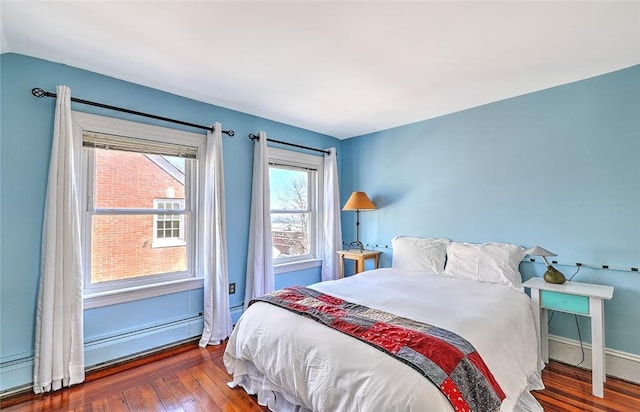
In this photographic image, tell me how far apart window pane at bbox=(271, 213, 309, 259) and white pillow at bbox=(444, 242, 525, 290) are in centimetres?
186

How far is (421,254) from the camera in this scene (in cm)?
311

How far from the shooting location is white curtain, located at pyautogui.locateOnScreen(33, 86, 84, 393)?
2025mm

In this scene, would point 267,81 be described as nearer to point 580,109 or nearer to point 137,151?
point 137,151

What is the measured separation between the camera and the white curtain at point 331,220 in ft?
13.2

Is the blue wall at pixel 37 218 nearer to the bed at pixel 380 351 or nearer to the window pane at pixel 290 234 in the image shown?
the bed at pixel 380 351

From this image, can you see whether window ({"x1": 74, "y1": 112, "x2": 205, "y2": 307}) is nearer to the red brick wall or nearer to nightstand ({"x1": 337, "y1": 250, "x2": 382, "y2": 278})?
the red brick wall

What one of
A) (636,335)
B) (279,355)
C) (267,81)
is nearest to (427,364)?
(279,355)

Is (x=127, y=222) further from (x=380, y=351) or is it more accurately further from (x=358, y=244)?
(x=358, y=244)

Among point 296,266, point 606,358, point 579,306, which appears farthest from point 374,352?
point 296,266

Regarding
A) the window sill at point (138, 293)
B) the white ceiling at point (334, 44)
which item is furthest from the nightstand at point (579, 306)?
the window sill at point (138, 293)

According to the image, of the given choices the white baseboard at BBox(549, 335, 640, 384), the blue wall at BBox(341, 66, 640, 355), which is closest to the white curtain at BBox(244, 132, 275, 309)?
the blue wall at BBox(341, 66, 640, 355)

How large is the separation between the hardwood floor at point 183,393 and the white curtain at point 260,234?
36.5 inches

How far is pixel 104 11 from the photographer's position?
1.64 m

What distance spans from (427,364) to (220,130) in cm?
266
